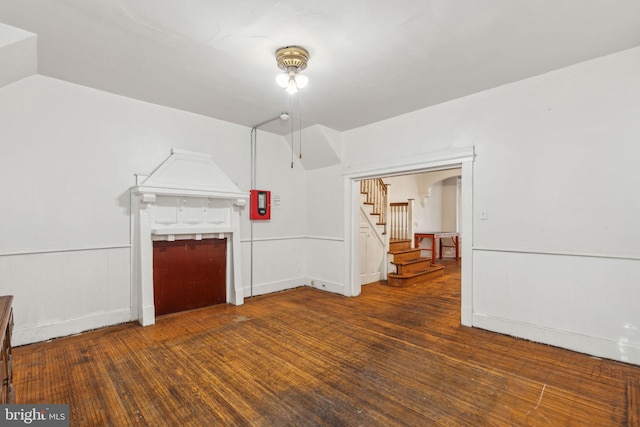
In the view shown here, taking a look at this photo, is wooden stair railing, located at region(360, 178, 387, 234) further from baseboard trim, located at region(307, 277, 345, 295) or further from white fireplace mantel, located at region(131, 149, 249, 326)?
white fireplace mantel, located at region(131, 149, 249, 326)

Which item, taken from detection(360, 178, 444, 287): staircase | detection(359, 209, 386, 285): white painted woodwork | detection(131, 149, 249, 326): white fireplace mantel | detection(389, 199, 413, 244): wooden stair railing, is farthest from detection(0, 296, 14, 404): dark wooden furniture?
detection(389, 199, 413, 244): wooden stair railing

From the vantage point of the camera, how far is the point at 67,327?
3.18 meters

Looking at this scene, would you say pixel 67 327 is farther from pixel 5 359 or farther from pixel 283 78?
pixel 283 78

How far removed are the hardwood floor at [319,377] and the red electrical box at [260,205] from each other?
1766mm

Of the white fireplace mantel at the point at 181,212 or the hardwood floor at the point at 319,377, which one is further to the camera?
the white fireplace mantel at the point at 181,212

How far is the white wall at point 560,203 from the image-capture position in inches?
103

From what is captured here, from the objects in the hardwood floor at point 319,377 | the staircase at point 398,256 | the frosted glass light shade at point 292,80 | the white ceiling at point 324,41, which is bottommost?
the hardwood floor at point 319,377

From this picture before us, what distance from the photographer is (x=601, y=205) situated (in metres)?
2.70

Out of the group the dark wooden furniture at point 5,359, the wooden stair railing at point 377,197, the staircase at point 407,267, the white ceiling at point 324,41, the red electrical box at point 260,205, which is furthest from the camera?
the wooden stair railing at point 377,197

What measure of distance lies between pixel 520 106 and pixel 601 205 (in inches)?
48.8

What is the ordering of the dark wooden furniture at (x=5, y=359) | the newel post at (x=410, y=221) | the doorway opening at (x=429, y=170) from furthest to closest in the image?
1. the newel post at (x=410, y=221)
2. the doorway opening at (x=429, y=170)
3. the dark wooden furniture at (x=5, y=359)

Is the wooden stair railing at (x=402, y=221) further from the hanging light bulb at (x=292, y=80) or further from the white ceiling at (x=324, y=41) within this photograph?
the hanging light bulb at (x=292, y=80)

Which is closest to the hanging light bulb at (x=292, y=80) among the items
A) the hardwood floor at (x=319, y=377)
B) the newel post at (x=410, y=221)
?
the hardwood floor at (x=319, y=377)

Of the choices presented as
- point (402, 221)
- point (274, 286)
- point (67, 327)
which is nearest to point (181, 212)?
point (67, 327)
